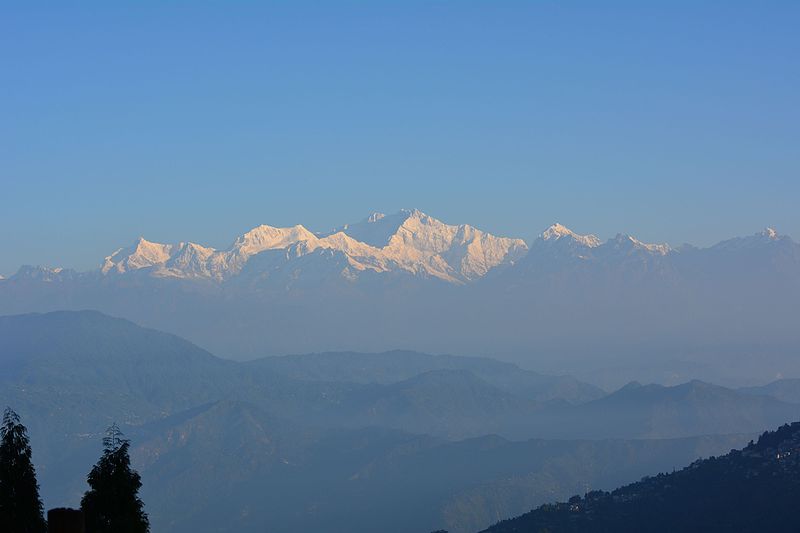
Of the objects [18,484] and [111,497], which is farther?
[111,497]

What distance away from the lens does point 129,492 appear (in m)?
54.3

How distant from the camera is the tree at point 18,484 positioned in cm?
5094

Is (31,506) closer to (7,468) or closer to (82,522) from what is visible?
(7,468)

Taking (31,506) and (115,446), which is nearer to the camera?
(31,506)

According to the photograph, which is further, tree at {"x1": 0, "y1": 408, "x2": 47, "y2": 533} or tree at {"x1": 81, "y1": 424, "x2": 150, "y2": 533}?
tree at {"x1": 81, "y1": 424, "x2": 150, "y2": 533}

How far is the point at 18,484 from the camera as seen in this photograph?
51.5m

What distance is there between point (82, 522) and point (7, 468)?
16.8 meters

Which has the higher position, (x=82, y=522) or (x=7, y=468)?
(x=7, y=468)

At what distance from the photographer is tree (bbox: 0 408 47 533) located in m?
50.9

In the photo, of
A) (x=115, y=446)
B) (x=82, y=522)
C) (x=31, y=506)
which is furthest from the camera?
(x=115, y=446)

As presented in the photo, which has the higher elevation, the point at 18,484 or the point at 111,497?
the point at 18,484

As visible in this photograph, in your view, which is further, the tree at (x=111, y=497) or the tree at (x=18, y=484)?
the tree at (x=111, y=497)

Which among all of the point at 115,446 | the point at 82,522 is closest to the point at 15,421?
the point at 115,446

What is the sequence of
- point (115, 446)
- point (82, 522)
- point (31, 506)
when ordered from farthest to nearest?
point (115, 446) < point (31, 506) < point (82, 522)
